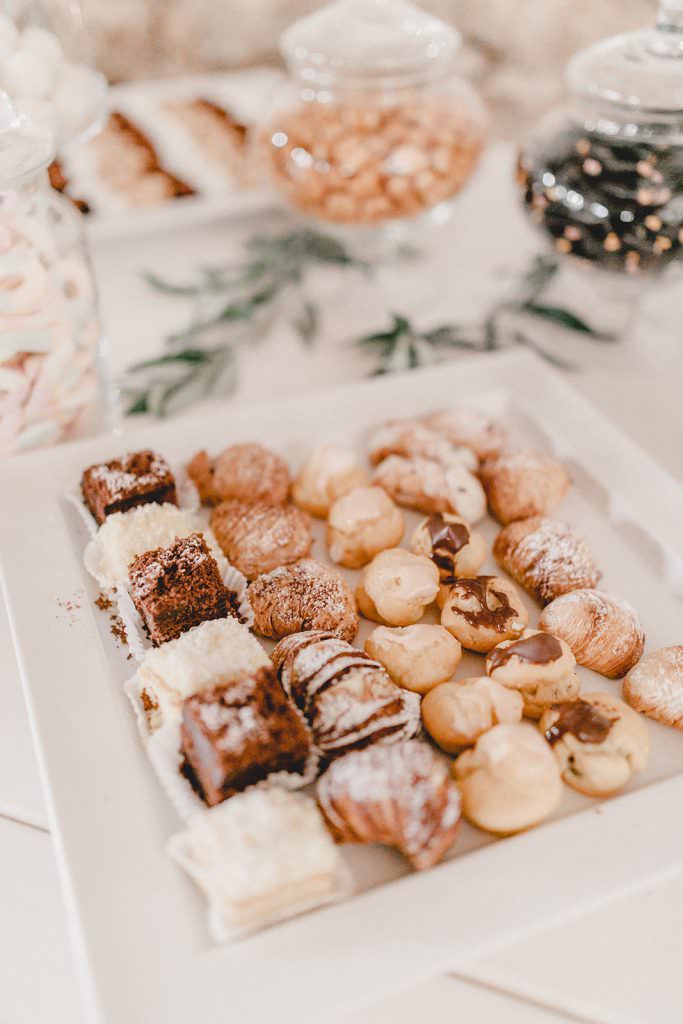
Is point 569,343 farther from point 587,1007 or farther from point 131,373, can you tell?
point 587,1007

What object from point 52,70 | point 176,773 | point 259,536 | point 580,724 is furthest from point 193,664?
point 52,70

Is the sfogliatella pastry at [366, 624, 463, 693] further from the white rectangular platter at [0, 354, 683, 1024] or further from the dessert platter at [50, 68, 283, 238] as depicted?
the dessert platter at [50, 68, 283, 238]

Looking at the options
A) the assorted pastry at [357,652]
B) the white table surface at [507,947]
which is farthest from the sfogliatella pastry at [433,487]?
the white table surface at [507,947]

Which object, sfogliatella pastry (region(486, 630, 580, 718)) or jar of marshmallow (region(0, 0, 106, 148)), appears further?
jar of marshmallow (region(0, 0, 106, 148))

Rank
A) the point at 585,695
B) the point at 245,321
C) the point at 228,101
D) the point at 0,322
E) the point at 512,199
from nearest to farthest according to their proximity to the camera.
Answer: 1. the point at 585,695
2. the point at 0,322
3. the point at 245,321
4. the point at 512,199
5. the point at 228,101

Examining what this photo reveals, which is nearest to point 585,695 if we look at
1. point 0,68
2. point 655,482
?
point 655,482

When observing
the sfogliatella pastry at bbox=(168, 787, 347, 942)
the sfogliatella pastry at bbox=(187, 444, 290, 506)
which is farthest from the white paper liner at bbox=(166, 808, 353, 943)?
the sfogliatella pastry at bbox=(187, 444, 290, 506)
